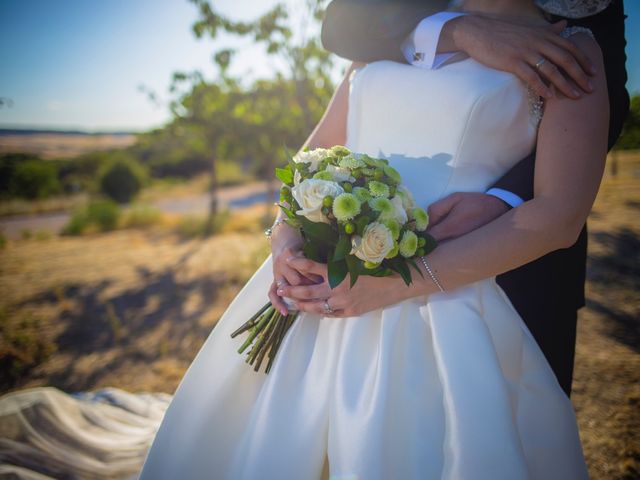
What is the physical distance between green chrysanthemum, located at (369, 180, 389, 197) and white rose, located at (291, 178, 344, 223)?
0.32 ft

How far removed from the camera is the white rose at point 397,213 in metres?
1.09

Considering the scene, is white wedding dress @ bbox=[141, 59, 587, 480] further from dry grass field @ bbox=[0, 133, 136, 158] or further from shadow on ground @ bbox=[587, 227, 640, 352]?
dry grass field @ bbox=[0, 133, 136, 158]

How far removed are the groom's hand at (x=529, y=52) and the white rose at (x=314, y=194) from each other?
0.73 metres

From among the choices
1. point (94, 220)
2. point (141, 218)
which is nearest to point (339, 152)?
point (94, 220)

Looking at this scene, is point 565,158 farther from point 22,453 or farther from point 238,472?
point 22,453

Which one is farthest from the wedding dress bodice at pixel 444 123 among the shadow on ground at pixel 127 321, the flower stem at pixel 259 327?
the shadow on ground at pixel 127 321

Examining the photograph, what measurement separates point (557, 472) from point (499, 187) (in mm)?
1097

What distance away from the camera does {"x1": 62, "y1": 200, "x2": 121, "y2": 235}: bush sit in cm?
1314

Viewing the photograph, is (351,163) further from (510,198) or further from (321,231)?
(510,198)

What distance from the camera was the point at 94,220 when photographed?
1373 cm

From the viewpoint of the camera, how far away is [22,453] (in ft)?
6.61

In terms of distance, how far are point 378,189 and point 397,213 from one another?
10 cm

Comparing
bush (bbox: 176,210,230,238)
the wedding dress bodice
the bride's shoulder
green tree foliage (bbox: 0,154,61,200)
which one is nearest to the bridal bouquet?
the wedding dress bodice

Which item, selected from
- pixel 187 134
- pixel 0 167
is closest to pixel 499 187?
pixel 187 134
